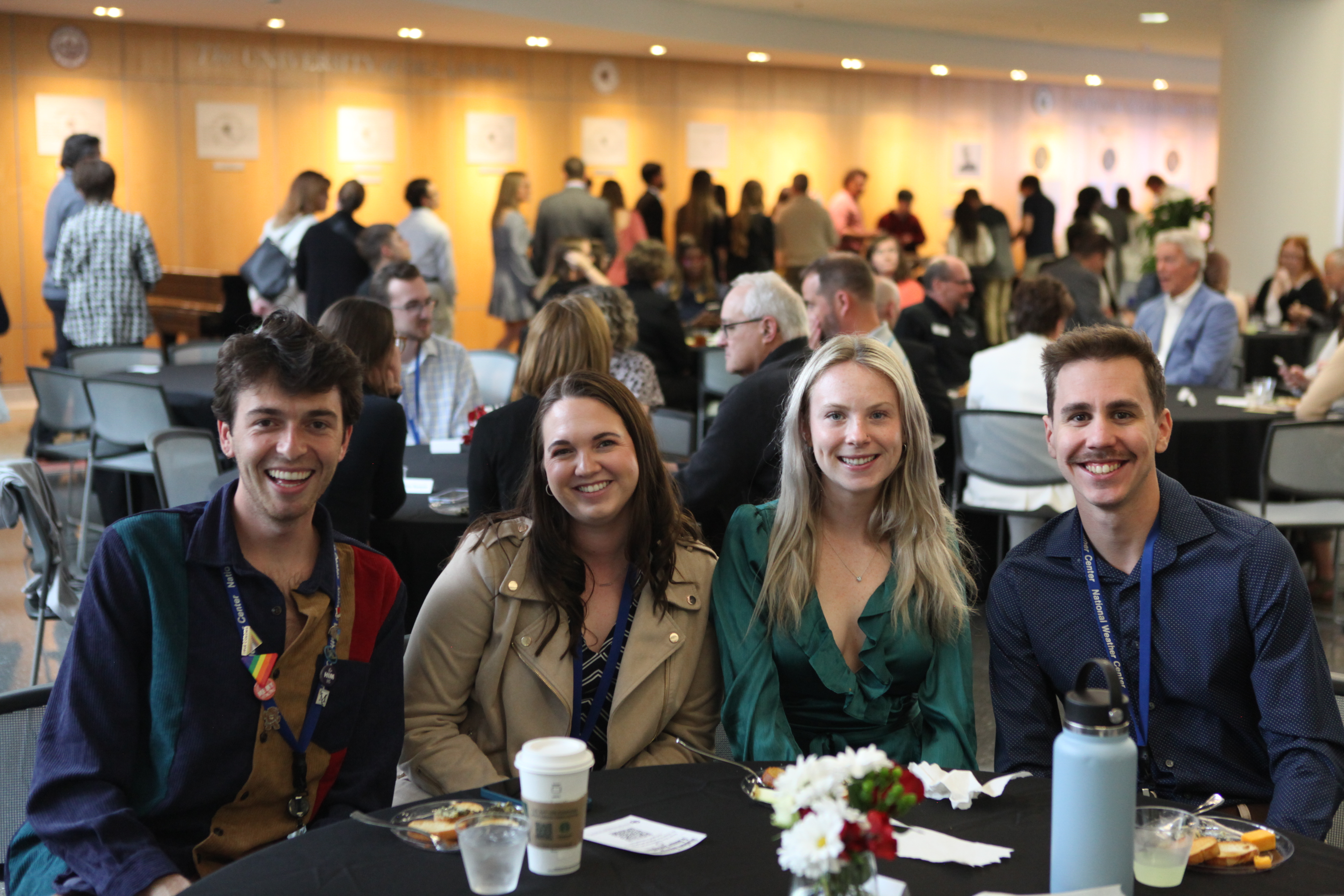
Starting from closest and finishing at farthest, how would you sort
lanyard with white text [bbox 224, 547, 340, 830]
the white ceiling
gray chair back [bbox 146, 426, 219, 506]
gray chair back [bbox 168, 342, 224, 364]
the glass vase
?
1. the glass vase
2. lanyard with white text [bbox 224, 547, 340, 830]
3. gray chair back [bbox 146, 426, 219, 506]
4. gray chair back [bbox 168, 342, 224, 364]
5. the white ceiling

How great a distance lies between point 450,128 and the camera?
1342 centimetres

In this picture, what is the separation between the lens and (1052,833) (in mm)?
1436

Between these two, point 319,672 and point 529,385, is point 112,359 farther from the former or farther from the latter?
point 319,672

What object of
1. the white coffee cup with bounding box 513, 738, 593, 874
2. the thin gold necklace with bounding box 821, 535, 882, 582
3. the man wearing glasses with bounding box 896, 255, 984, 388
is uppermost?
the man wearing glasses with bounding box 896, 255, 984, 388

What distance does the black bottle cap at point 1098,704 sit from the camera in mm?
1372

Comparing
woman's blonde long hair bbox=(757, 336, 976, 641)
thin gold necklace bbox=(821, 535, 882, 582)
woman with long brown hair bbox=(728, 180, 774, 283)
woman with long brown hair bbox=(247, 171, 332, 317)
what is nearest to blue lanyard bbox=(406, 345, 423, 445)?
Answer: woman's blonde long hair bbox=(757, 336, 976, 641)

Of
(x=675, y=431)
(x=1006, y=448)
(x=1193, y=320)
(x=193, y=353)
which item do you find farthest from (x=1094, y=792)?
(x=193, y=353)

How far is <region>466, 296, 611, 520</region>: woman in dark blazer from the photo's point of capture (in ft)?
11.8

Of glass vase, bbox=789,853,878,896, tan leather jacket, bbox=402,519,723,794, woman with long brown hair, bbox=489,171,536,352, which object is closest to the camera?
glass vase, bbox=789,853,878,896

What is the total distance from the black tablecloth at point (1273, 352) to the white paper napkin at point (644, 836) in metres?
8.84

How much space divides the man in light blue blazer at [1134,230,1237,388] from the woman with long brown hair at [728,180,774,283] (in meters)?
6.55

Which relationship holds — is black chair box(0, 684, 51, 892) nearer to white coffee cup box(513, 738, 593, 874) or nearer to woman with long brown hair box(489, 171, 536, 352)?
white coffee cup box(513, 738, 593, 874)

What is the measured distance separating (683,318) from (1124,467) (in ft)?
28.2

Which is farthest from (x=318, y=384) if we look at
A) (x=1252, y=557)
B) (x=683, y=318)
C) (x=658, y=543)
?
(x=683, y=318)
